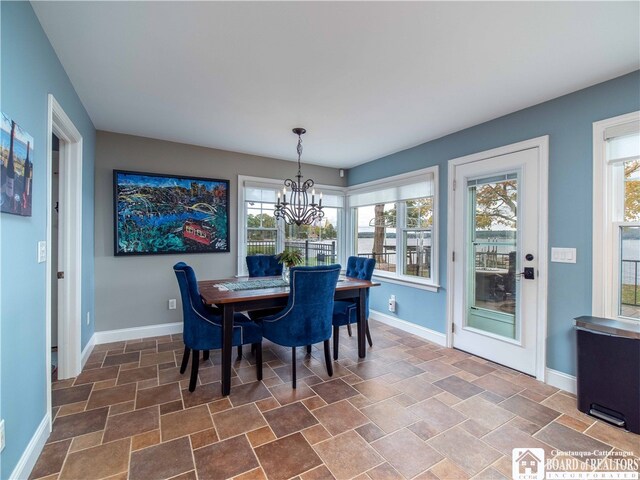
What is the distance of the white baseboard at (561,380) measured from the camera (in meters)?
2.45

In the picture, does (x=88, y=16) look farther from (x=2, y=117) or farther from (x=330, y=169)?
(x=330, y=169)

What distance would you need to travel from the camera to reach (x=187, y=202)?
3855mm

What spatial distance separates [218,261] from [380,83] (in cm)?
298

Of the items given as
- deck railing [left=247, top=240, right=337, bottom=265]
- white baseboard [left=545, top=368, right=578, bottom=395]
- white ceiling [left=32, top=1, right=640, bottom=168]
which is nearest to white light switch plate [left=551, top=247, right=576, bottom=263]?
white baseboard [left=545, top=368, right=578, bottom=395]

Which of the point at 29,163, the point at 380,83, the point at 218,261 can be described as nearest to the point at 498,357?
the point at 380,83

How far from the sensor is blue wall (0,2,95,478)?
1366 mm

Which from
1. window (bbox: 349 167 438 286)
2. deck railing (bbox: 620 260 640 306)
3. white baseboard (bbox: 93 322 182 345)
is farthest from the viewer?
window (bbox: 349 167 438 286)

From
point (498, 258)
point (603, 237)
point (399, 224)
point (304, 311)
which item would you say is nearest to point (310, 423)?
point (304, 311)

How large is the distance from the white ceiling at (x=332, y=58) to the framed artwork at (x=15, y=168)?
773 millimetres

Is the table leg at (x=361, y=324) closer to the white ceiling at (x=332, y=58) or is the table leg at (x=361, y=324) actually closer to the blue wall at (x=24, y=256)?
the white ceiling at (x=332, y=58)

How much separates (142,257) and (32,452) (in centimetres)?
235

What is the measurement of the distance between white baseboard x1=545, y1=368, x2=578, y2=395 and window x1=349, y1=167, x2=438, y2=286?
4.53 feet

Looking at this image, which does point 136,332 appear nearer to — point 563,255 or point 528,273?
point 528,273

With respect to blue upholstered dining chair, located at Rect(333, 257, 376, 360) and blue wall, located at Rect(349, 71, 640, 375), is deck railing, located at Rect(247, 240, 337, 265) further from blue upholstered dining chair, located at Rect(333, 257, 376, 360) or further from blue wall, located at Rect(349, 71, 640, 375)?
blue wall, located at Rect(349, 71, 640, 375)
